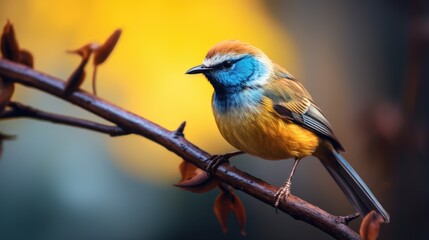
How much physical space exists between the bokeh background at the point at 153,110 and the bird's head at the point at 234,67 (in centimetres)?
29

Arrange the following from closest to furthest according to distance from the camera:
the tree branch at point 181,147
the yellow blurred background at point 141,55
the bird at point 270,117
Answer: the tree branch at point 181,147
the bird at point 270,117
the yellow blurred background at point 141,55

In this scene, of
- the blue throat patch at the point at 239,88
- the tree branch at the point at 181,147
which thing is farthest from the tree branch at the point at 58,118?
the blue throat patch at the point at 239,88

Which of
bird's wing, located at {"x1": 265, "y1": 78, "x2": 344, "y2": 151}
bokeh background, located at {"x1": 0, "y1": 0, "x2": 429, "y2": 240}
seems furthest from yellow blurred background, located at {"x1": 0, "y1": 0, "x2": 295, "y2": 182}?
bird's wing, located at {"x1": 265, "y1": 78, "x2": 344, "y2": 151}

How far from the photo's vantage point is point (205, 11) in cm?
86

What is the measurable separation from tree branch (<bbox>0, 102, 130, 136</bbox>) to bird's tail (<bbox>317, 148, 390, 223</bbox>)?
0.20m

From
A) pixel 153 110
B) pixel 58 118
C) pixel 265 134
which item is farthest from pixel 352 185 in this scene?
pixel 153 110

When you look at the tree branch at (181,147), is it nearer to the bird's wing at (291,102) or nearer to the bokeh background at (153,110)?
the bird's wing at (291,102)

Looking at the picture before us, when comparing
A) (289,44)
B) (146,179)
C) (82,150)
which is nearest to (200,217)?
(146,179)

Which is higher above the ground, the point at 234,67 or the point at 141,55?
the point at 234,67

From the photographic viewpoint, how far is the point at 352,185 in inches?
20.4

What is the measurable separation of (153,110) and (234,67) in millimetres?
473

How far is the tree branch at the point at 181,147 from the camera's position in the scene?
1.36 ft

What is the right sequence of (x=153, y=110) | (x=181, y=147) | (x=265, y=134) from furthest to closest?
(x=153, y=110) < (x=265, y=134) < (x=181, y=147)

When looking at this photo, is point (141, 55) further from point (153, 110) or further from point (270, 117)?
point (270, 117)
